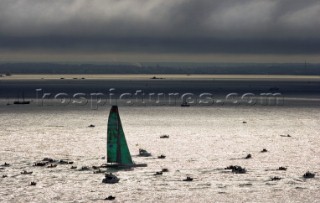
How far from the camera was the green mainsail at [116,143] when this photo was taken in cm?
4409

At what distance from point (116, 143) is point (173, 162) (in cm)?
545

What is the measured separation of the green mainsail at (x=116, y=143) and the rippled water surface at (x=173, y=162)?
5.19 ft

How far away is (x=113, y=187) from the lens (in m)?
37.2

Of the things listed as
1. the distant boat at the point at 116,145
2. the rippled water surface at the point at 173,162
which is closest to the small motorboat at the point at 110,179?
the rippled water surface at the point at 173,162

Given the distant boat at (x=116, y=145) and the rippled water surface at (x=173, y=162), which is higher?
the distant boat at (x=116, y=145)

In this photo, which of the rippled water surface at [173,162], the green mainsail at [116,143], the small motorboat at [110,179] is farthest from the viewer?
the green mainsail at [116,143]

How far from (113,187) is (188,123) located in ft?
169

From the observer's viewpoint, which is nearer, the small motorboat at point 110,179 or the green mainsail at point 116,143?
the small motorboat at point 110,179

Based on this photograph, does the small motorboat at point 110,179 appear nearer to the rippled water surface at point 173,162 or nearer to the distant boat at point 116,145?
the rippled water surface at point 173,162

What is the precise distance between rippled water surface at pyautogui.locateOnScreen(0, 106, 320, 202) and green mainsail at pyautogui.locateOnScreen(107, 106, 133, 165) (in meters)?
1.58

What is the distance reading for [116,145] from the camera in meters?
44.1

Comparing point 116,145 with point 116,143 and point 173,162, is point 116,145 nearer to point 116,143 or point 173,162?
point 116,143

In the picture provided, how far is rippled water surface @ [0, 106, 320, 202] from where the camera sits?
35.4m

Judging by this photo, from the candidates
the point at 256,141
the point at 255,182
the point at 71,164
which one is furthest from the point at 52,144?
the point at 255,182
